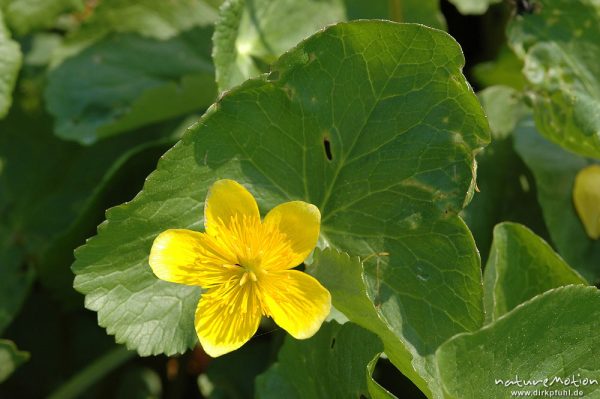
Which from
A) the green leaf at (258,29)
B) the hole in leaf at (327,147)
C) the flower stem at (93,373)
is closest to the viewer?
the hole in leaf at (327,147)

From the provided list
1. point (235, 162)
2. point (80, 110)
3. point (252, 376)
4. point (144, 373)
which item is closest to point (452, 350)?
point (235, 162)

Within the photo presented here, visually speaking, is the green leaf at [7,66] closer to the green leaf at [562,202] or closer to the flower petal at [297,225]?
the flower petal at [297,225]

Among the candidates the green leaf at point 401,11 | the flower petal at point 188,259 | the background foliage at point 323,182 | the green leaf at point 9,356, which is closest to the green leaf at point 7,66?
the background foliage at point 323,182

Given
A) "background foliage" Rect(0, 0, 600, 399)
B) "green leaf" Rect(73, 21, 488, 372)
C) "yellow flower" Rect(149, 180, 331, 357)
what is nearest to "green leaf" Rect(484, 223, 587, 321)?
"background foliage" Rect(0, 0, 600, 399)

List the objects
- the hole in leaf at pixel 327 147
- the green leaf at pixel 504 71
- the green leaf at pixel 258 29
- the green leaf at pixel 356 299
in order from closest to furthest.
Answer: the green leaf at pixel 356 299 → the hole in leaf at pixel 327 147 → the green leaf at pixel 258 29 → the green leaf at pixel 504 71

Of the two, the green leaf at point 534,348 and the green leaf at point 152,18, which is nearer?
the green leaf at point 534,348

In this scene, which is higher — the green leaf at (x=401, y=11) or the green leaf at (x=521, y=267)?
the green leaf at (x=401, y=11)

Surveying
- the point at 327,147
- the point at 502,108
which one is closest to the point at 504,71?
the point at 502,108

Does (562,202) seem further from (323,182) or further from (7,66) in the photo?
(7,66)
